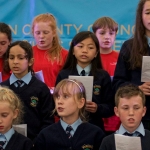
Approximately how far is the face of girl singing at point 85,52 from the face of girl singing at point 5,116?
80cm

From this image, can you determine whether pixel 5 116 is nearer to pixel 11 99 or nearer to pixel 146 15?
pixel 11 99

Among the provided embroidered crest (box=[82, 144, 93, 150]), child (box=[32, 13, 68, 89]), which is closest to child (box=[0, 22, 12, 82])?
child (box=[32, 13, 68, 89])

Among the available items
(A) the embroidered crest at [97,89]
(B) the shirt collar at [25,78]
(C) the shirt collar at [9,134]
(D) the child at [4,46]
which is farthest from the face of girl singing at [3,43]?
(C) the shirt collar at [9,134]

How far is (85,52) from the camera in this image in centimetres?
359

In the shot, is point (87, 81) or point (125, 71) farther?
point (125, 71)

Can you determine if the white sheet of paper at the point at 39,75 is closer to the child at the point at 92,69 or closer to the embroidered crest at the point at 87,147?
the child at the point at 92,69

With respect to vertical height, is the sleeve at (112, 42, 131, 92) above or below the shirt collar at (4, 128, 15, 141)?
above

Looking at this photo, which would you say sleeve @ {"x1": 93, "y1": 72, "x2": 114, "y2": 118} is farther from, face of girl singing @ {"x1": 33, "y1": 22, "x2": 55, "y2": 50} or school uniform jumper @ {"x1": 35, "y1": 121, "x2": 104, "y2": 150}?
face of girl singing @ {"x1": 33, "y1": 22, "x2": 55, "y2": 50}

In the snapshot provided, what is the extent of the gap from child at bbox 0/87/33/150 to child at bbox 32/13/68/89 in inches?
36.9

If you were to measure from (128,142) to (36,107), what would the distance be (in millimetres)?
915

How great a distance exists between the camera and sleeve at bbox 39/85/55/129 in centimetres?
347

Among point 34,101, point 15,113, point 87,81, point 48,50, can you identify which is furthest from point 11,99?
point 48,50

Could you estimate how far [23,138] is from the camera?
3100 mm

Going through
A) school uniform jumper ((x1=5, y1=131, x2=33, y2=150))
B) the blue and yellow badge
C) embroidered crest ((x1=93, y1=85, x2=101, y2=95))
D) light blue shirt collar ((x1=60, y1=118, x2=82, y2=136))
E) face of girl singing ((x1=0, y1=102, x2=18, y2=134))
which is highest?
embroidered crest ((x1=93, y1=85, x2=101, y2=95))
